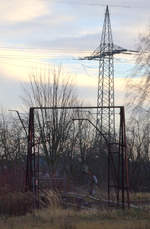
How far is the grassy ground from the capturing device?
1488cm

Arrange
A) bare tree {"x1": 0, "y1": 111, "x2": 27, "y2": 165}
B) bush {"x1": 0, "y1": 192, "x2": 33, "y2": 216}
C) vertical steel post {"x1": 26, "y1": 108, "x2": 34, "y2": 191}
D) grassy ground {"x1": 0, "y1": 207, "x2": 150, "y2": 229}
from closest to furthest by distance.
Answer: grassy ground {"x1": 0, "y1": 207, "x2": 150, "y2": 229}, bush {"x1": 0, "y1": 192, "x2": 33, "y2": 216}, vertical steel post {"x1": 26, "y1": 108, "x2": 34, "y2": 191}, bare tree {"x1": 0, "y1": 111, "x2": 27, "y2": 165}

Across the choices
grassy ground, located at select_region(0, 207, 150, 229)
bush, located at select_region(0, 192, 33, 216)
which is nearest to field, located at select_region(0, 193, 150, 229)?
grassy ground, located at select_region(0, 207, 150, 229)

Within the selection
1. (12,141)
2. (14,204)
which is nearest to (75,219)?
(14,204)

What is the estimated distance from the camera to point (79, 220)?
16.7 metres

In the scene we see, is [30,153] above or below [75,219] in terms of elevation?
above

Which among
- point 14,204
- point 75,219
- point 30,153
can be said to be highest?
point 30,153


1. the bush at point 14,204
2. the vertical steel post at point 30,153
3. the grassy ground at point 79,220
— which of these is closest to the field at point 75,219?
the grassy ground at point 79,220

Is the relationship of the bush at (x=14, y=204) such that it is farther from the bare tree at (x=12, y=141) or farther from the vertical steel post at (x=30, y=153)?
the bare tree at (x=12, y=141)

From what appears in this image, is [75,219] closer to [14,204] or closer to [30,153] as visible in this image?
[14,204]

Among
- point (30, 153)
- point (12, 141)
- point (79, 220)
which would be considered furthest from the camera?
point (12, 141)

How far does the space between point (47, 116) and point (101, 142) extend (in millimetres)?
7346

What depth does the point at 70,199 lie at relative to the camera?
25.0m

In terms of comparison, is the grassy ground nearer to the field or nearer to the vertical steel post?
the field

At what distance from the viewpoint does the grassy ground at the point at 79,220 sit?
48.8 ft
